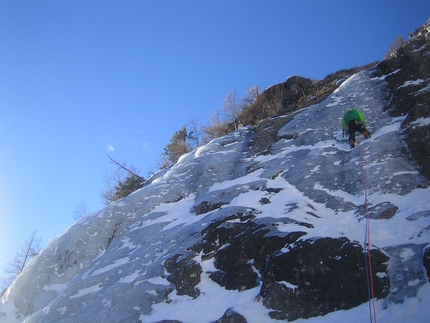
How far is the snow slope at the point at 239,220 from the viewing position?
7.63m

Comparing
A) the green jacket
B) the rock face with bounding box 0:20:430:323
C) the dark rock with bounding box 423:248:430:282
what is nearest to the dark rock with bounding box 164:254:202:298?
the rock face with bounding box 0:20:430:323

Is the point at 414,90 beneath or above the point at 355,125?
above

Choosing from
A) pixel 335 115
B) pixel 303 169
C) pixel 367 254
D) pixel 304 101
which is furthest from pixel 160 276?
pixel 304 101

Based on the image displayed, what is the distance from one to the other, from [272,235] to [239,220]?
1.35m

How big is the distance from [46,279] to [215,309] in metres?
7.30

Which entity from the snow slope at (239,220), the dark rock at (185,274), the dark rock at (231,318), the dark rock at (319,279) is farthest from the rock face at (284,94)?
the dark rock at (231,318)

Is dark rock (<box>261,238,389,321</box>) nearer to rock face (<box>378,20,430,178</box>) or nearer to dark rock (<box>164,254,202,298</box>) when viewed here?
dark rock (<box>164,254,202,298</box>)

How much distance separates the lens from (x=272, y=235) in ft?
29.1

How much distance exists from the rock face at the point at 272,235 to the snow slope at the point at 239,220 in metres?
0.04

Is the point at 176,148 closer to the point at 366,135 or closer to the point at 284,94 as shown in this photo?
the point at 284,94

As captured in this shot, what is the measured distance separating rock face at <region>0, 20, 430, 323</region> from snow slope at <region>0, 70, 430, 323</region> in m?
0.04

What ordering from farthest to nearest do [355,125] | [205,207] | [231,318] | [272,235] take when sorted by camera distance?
[355,125], [205,207], [272,235], [231,318]

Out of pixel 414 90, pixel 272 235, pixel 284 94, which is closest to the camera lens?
pixel 272 235

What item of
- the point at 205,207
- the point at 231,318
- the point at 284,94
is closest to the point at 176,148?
the point at 284,94
